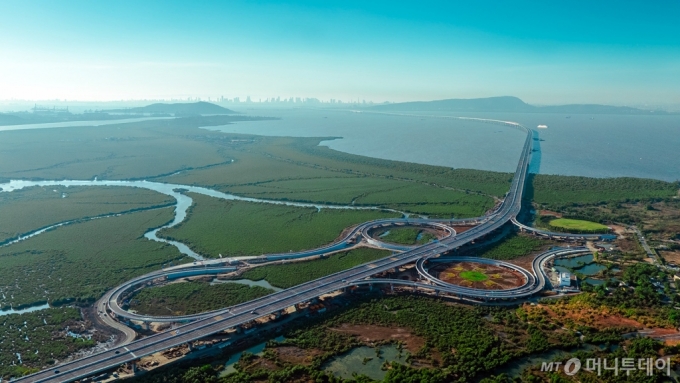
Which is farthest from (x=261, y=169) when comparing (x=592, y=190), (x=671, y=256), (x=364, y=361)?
(x=671, y=256)

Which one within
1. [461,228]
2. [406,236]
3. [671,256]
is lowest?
[406,236]

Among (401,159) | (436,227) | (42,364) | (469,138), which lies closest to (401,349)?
(42,364)

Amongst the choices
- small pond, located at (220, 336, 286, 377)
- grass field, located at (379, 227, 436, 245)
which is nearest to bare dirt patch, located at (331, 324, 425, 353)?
small pond, located at (220, 336, 286, 377)

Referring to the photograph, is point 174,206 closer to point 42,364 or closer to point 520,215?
point 42,364

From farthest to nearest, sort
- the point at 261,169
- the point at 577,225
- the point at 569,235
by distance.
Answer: the point at 261,169 → the point at 577,225 → the point at 569,235

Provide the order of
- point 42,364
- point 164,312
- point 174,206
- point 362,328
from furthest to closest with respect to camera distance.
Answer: point 174,206 → point 164,312 → point 362,328 → point 42,364

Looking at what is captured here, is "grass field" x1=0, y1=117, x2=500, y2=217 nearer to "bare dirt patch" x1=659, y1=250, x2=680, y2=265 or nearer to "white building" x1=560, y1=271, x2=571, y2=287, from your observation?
"bare dirt patch" x1=659, y1=250, x2=680, y2=265

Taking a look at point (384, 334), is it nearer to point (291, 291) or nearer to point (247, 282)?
point (291, 291)
